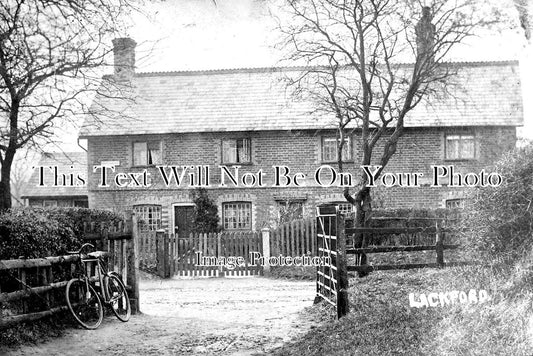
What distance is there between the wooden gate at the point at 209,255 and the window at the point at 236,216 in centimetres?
402

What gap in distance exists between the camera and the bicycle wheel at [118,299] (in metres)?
9.01

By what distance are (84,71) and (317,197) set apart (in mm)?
14050

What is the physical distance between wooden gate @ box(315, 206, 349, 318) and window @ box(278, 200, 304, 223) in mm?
10137

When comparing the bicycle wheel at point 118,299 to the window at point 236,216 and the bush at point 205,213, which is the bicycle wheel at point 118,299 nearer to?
the bush at point 205,213

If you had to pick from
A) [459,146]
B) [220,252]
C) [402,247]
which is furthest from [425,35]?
[459,146]

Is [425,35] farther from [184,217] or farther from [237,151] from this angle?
[184,217]

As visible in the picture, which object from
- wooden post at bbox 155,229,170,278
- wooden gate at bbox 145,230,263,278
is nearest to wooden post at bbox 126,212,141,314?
wooden gate at bbox 145,230,263,278

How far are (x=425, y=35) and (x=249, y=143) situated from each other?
34.0 ft

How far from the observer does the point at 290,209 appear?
20.9 m

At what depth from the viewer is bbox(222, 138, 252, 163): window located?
20.5m

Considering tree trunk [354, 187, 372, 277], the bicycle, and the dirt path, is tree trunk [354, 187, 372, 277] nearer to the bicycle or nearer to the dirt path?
the dirt path

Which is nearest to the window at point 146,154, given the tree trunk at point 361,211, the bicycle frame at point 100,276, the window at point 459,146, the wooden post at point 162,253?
the wooden post at point 162,253

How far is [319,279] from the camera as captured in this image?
33.9 ft

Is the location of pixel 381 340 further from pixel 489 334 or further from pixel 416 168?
pixel 416 168
